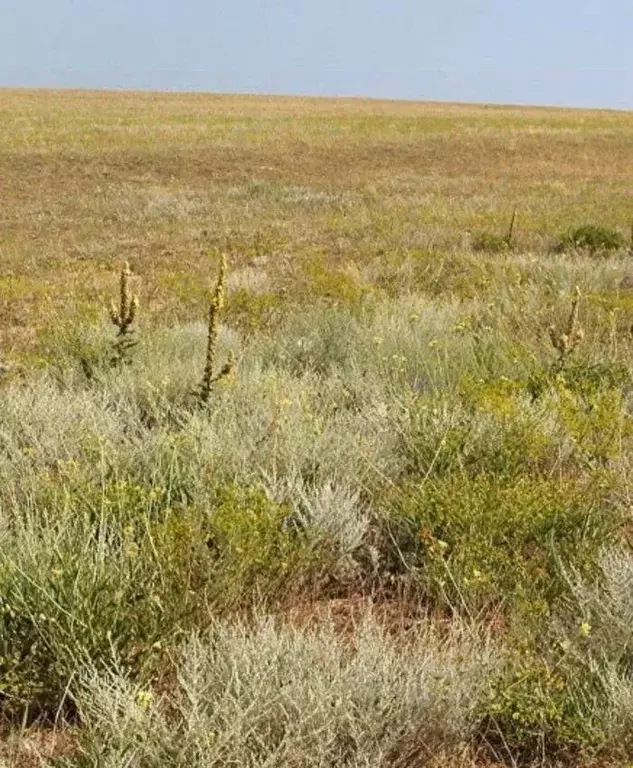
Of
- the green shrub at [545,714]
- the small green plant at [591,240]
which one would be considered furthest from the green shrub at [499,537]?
the small green plant at [591,240]

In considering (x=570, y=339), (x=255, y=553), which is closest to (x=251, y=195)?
Result: (x=570, y=339)

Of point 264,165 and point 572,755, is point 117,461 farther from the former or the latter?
point 264,165

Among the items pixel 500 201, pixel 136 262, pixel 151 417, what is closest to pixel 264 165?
pixel 500 201

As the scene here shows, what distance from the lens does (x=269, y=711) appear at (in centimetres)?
201

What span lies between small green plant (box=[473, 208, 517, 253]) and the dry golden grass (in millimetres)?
269

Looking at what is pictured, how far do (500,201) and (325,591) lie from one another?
17102 millimetres

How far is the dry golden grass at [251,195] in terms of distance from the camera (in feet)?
33.8

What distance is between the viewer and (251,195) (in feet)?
64.4

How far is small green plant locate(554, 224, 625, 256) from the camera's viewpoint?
11.3 metres

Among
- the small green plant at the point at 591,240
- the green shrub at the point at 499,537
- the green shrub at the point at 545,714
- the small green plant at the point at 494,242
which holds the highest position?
the small green plant at the point at 591,240

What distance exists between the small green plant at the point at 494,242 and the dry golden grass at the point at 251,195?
27 cm

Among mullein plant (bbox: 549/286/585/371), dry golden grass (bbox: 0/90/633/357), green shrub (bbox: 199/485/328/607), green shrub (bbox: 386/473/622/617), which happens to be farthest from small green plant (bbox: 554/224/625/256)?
green shrub (bbox: 199/485/328/607)

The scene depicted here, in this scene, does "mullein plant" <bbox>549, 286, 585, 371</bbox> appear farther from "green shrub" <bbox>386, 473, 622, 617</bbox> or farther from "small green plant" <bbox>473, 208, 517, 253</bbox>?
"small green plant" <bbox>473, 208, 517, 253</bbox>

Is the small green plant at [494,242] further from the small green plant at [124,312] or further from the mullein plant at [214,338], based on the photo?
the mullein plant at [214,338]
